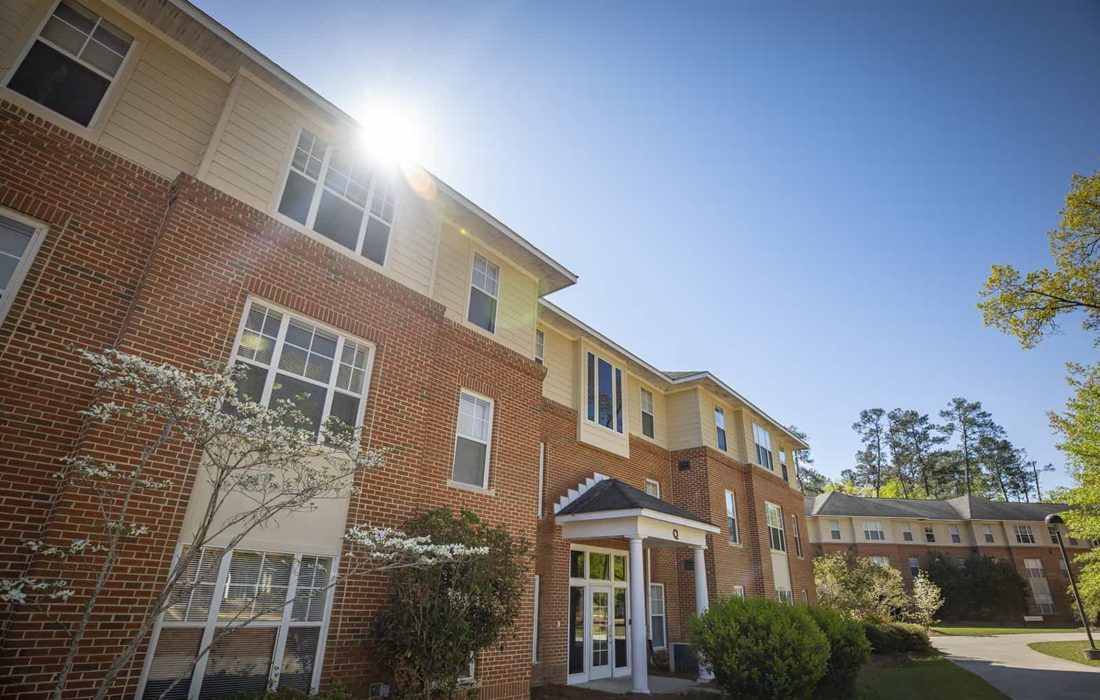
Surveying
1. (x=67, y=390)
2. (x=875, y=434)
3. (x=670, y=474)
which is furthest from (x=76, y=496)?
(x=875, y=434)

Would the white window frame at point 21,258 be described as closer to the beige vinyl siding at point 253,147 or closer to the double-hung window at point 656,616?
the beige vinyl siding at point 253,147

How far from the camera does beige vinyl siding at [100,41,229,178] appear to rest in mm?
7266

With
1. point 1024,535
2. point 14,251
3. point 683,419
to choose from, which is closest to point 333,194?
point 14,251

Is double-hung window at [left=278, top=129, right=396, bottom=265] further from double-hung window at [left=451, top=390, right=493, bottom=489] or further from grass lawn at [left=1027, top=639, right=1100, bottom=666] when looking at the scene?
grass lawn at [left=1027, top=639, right=1100, bottom=666]

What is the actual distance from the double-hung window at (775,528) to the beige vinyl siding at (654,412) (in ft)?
20.4

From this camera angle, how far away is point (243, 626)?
18.7ft

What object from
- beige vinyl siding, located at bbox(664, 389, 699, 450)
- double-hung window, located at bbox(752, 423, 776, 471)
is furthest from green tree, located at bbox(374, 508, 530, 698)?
double-hung window, located at bbox(752, 423, 776, 471)

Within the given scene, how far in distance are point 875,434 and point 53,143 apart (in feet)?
264

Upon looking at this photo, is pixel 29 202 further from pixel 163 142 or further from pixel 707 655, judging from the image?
pixel 707 655

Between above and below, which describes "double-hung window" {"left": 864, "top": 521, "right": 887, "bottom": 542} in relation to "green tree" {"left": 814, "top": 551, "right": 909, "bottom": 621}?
above

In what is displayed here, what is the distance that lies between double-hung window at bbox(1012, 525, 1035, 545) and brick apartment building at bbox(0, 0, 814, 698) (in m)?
50.6

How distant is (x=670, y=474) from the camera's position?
19922mm

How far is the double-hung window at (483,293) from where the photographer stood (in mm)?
11750

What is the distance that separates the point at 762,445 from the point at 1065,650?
591 inches
